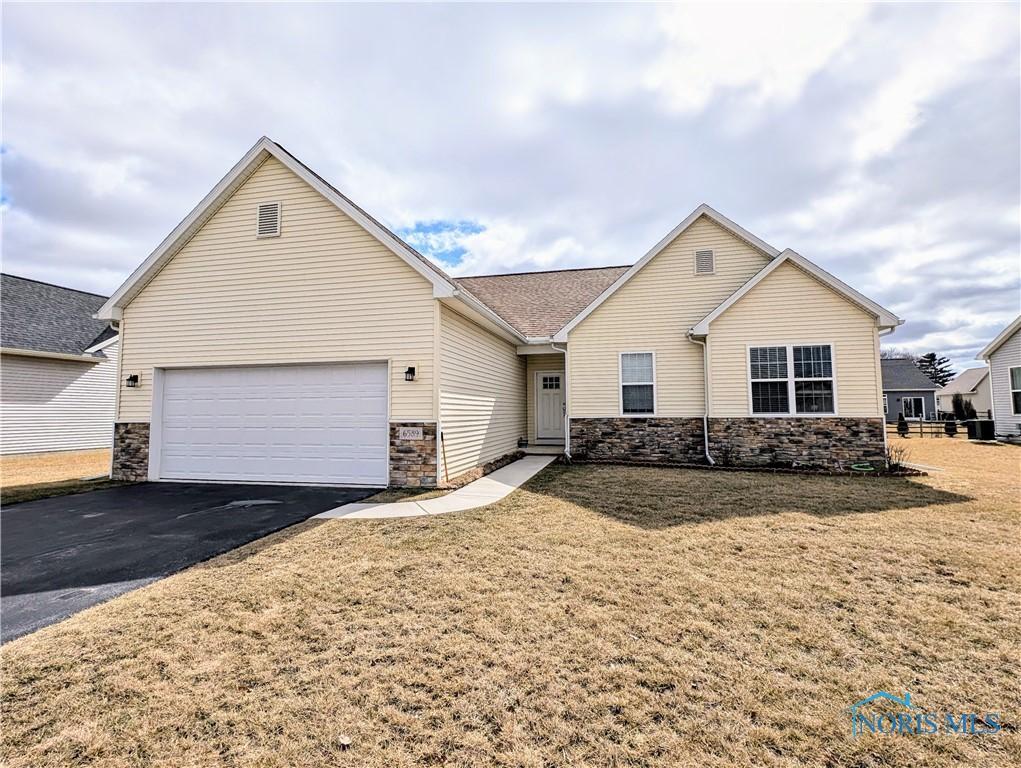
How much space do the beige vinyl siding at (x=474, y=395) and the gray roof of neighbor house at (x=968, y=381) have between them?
3956 cm

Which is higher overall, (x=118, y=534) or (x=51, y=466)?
(x=51, y=466)

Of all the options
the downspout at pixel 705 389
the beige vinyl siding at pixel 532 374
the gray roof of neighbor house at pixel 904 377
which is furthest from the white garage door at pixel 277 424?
the gray roof of neighbor house at pixel 904 377

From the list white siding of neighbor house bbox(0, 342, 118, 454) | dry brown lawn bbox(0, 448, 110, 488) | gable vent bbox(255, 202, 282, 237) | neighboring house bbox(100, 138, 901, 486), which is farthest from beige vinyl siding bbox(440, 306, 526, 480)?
white siding of neighbor house bbox(0, 342, 118, 454)

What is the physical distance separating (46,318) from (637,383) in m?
21.3

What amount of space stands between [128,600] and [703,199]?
13.9 meters

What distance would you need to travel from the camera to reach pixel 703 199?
12.5m

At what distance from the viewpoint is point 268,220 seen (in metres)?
10.0

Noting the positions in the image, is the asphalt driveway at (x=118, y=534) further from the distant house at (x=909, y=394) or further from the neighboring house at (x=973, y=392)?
the distant house at (x=909, y=394)

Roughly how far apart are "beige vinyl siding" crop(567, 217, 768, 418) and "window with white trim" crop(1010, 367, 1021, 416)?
14717 mm

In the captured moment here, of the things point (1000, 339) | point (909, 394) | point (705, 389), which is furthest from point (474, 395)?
point (909, 394)

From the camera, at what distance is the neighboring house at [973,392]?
32.1 m

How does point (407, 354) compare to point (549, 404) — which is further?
point (549, 404)

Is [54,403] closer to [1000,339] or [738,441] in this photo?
[738,441]

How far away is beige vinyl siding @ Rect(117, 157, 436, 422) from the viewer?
30.3 ft
